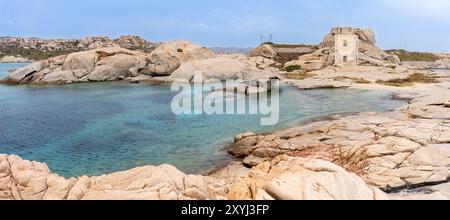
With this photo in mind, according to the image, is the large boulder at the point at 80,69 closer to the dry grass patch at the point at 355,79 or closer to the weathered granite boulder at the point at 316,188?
the dry grass patch at the point at 355,79

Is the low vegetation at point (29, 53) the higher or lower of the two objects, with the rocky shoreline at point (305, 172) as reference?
higher

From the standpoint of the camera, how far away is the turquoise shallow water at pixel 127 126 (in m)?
21.6

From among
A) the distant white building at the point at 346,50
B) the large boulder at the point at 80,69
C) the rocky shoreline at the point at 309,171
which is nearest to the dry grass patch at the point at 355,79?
the rocky shoreline at the point at 309,171

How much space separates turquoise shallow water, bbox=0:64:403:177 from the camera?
21594mm

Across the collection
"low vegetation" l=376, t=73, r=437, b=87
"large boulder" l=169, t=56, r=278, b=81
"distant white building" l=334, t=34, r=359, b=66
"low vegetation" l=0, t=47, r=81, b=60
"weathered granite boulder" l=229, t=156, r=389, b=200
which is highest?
"low vegetation" l=0, t=47, r=81, b=60

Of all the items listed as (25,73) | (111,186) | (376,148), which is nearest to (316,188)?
(111,186)

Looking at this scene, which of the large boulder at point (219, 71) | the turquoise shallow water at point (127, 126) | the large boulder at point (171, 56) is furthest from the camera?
the large boulder at point (171, 56)

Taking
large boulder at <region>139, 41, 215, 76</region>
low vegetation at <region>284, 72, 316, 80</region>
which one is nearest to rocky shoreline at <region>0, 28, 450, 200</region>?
low vegetation at <region>284, 72, 316, 80</region>

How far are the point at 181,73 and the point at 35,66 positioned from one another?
24.7 metres

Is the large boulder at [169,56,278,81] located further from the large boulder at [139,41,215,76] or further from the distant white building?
the distant white building

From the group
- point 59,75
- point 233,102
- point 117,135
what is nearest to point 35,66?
point 59,75

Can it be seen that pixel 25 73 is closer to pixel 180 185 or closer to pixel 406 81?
pixel 406 81
